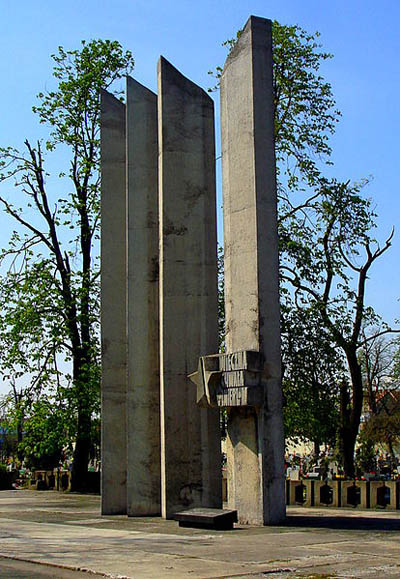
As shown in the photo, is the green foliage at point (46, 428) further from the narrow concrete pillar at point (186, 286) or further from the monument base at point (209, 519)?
the monument base at point (209, 519)

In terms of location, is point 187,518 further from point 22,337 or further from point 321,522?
point 22,337

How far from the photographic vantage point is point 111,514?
1783cm

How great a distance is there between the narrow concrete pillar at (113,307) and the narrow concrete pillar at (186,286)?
240 cm

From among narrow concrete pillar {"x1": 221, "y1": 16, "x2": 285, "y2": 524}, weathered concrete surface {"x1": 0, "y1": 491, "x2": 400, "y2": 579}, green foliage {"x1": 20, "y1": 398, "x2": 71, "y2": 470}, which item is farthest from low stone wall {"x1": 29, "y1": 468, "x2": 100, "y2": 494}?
narrow concrete pillar {"x1": 221, "y1": 16, "x2": 285, "y2": 524}

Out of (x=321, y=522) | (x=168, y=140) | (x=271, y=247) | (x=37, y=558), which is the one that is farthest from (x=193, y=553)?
(x=168, y=140)

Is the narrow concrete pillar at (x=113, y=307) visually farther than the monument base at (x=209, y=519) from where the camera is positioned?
Yes

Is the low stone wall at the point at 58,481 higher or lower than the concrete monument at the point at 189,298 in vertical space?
lower

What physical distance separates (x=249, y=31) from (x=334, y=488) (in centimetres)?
1052

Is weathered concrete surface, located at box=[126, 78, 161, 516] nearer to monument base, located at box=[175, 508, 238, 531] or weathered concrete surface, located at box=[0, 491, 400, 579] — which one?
weathered concrete surface, located at box=[0, 491, 400, 579]

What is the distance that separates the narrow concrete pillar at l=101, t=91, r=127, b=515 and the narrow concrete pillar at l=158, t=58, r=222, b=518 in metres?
2.40

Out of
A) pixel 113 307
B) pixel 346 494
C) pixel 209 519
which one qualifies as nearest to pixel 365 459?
pixel 346 494

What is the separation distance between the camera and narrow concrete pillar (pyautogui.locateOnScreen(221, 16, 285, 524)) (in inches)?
553

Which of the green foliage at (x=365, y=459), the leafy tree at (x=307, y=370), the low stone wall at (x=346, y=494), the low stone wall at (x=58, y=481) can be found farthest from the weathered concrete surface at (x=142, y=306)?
the green foliage at (x=365, y=459)

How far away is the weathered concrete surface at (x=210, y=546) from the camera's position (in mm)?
9109
